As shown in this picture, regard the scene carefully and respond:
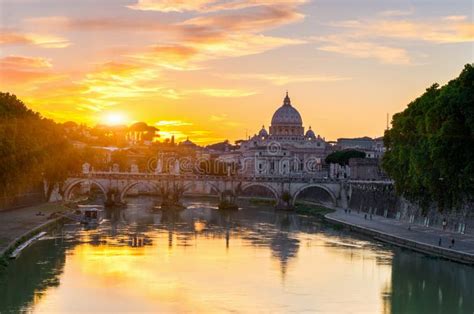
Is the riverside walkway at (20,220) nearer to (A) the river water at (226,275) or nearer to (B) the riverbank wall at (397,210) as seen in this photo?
(A) the river water at (226,275)

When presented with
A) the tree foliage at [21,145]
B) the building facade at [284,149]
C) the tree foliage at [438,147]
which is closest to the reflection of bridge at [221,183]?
the tree foliage at [21,145]

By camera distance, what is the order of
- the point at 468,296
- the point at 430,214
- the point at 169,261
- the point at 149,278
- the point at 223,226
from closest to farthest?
the point at 468,296
the point at 149,278
the point at 169,261
the point at 430,214
the point at 223,226

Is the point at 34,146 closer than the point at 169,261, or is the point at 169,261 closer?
the point at 169,261

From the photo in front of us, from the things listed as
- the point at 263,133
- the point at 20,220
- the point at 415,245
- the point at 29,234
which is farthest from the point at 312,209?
the point at 263,133

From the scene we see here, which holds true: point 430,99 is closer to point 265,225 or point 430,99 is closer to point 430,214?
point 430,214

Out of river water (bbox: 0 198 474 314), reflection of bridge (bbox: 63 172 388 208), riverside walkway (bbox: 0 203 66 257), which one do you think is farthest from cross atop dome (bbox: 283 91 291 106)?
river water (bbox: 0 198 474 314)

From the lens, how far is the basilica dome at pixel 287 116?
169375mm

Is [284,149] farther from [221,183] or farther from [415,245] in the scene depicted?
[415,245]

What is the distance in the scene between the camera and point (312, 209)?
2913 inches

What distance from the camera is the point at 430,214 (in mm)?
48969

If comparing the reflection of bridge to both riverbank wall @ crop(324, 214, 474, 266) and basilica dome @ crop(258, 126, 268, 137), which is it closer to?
riverbank wall @ crop(324, 214, 474, 266)

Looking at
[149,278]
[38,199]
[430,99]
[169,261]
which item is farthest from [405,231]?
[38,199]

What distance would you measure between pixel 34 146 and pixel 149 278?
17.6 m

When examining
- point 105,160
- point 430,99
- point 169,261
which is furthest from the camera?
point 105,160
